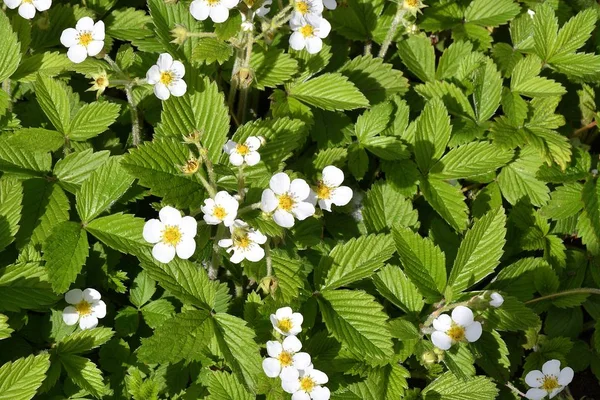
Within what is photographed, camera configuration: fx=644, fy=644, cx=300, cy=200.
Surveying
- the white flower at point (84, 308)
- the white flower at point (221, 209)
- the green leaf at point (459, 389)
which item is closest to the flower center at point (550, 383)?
the green leaf at point (459, 389)

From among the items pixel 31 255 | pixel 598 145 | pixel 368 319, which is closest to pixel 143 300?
pixel 31 255

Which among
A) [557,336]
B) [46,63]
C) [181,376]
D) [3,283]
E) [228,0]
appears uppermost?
[228,0]

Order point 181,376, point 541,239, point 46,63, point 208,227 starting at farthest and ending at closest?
point 541,239 → point 46,63 → point 181,376 → point 208,227

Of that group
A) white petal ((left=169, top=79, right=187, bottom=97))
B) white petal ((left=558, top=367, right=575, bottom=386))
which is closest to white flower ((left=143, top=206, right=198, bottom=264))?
white petal ((left=169, top=79, right=187, bottom=97))

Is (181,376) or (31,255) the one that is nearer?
(31,255)

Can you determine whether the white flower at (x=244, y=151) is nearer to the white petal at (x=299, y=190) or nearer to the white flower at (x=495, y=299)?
the white petal at (x=299, y=190)

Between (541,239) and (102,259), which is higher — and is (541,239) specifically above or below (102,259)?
below

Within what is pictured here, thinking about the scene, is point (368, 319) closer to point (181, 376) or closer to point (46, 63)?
point (181, 376)

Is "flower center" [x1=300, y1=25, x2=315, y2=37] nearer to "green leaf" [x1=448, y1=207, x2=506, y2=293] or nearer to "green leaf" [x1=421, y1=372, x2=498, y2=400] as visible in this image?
"green leaf" [x1=448, y1=207, x2=506, y2=293]
